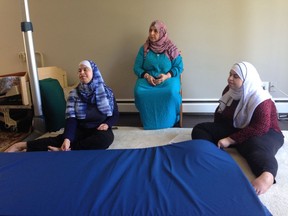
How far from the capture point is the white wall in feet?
10.5

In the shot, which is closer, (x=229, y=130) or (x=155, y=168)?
(x=155, y=168)

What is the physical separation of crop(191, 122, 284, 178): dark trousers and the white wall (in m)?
1.21

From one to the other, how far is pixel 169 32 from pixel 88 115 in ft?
5.14

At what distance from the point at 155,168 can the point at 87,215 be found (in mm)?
491

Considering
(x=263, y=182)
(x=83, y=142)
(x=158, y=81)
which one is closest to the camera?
(x=263, y=182)

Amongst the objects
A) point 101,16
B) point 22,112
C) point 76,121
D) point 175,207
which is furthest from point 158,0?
point 175,207

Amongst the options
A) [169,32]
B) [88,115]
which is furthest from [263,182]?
[169,32]

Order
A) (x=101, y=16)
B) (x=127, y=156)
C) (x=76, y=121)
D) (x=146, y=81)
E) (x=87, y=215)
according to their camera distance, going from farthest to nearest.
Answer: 1. (x=101, y=16)
2. (x=146, y=81)
3. (x=76, y=121)
4. (x=127, y=156)
5. (x=87, y=215)

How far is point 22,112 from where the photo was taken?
3.28m

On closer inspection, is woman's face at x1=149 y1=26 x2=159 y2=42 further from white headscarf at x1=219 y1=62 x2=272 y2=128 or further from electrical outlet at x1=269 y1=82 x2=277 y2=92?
electrical outlet at x1=269 y1=82 x2=277 y2=92

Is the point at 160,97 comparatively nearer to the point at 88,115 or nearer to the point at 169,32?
the point at 88,115

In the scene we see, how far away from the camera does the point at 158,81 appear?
3.00 metres

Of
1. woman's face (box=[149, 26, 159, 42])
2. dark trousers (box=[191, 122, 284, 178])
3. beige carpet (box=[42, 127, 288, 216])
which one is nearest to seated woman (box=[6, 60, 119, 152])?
beige carpet (box=[42, 127, 288, 216])

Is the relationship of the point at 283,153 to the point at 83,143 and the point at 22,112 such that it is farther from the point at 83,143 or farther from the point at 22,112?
the point at 22,112
